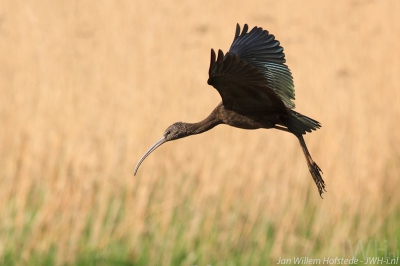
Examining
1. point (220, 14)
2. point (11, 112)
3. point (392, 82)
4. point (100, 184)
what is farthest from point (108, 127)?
point (392, 82)

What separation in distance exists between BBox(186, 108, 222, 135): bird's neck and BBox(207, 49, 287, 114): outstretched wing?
0.07 meters

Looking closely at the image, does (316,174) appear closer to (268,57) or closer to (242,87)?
(242,87)

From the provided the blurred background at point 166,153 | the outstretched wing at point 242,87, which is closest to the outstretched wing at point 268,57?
the outstretched wing at point 242,87

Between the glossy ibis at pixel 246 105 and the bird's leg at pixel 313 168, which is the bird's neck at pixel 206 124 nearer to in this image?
the glossy ibis at pixel 246 105

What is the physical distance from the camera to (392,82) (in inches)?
335

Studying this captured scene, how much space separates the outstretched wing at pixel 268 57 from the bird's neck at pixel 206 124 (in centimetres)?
30

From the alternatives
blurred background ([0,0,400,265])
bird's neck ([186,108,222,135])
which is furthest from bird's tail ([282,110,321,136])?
blurred background ([0,0,400,265])

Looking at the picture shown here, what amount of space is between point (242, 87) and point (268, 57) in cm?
48

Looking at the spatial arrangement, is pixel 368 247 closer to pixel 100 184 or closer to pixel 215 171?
pixel 215 171

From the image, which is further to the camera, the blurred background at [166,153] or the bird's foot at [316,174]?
the blurred background at [166,153]

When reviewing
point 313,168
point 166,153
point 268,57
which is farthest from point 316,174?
point 166,153

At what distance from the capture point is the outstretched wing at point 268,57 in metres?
1.91

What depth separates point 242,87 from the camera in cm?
149

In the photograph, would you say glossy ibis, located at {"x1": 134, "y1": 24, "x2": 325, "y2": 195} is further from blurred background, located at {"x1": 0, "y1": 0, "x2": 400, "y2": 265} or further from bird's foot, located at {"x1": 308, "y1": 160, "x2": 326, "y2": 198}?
blurred background, located at {"x1": 0, "y1": 0, "x2": 400, "y2": 265}
